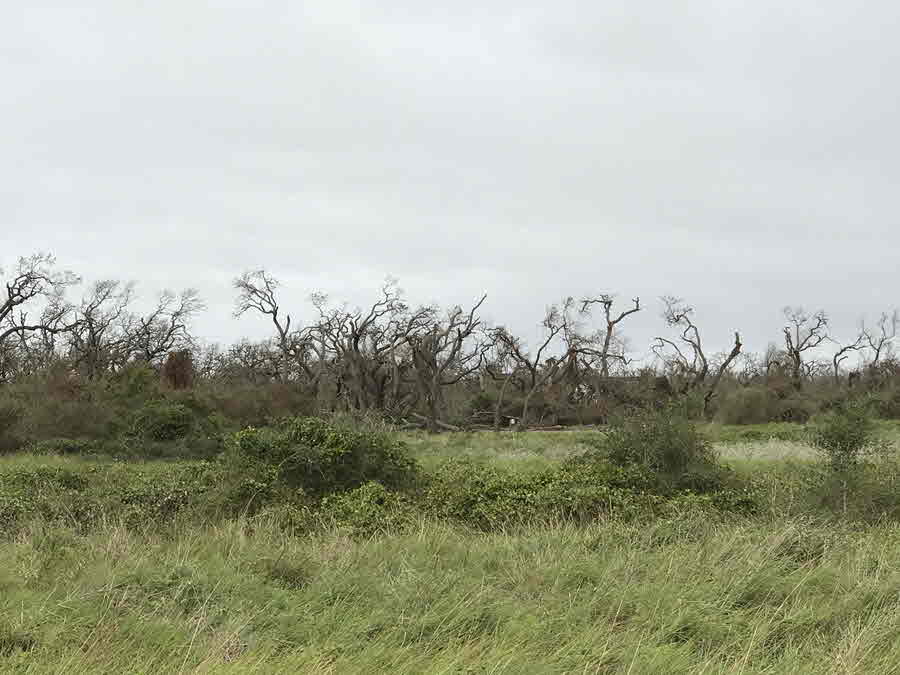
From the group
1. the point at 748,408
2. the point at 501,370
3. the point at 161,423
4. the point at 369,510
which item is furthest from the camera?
the point at 501,370

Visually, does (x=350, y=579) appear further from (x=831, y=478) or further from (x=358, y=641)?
(x=831, y=478)

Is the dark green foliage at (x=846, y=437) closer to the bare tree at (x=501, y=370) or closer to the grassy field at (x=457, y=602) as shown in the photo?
the grassy field at (x=457, y=602)

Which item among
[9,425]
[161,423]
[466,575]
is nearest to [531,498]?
[466,575]

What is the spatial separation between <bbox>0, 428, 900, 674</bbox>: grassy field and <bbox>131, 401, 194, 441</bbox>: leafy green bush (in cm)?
1780

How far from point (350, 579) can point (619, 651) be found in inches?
92.4

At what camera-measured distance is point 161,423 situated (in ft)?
86.3

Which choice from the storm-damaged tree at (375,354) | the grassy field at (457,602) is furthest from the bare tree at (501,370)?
the grassy field at (457,602)

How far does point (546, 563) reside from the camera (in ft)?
23.1

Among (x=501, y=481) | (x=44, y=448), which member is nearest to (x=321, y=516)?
(x=501, y=481)

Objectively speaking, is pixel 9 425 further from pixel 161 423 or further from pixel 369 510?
pixel 369 510

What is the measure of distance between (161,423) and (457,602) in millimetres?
22765

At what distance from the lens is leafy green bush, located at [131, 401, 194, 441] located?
26.0 metres

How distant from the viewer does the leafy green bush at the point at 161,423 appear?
2602 centimetres

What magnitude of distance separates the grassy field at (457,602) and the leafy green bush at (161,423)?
17799 millimetres
